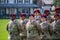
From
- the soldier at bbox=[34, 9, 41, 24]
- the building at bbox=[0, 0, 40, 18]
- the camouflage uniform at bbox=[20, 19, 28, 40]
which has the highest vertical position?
the soldier at bbox=[34, 9, 41, 24]

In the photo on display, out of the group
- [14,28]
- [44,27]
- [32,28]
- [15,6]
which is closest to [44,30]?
[44,27]

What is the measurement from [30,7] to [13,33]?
6329 cm

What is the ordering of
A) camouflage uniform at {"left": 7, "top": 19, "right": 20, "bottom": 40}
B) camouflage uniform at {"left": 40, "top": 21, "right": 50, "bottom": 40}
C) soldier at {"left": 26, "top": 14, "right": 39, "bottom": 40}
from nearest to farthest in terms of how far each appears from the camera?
1. camouflage uniform at {"left": 40, "top": 21, "right": 50, "bottom": 40}
2. soldier at {"left": 26, "top": 14, "right": 39, "bottom": 40}
3. camouflage uniform at {"left": 7, "top": 19, "right": 20, "bottom": 40}

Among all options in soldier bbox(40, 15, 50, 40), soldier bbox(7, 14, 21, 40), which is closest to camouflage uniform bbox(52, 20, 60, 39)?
soldier bbox(40, 15, 50, 40)

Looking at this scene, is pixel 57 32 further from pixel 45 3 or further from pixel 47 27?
pixel 45 3

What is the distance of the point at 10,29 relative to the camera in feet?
47.8

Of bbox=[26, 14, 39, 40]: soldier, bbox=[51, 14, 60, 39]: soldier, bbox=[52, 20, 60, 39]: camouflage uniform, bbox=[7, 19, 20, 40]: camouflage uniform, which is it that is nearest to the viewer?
bbox=[51, 14, 60, 39]: soldier

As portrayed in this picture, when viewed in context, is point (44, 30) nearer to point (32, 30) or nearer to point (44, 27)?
point (44, 27)

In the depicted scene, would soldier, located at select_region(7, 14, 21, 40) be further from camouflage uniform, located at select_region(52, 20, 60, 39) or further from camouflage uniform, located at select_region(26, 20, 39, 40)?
camouflage uniform, located at select_region(52, 20, 60, 39)

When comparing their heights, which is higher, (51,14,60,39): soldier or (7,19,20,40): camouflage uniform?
(51,14,60,39): soldier

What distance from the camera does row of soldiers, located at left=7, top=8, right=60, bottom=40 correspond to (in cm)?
1330

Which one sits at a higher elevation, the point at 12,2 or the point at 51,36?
the point at 51,36

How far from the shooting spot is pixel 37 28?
1373 cm

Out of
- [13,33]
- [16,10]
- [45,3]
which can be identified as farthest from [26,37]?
[45,3]
